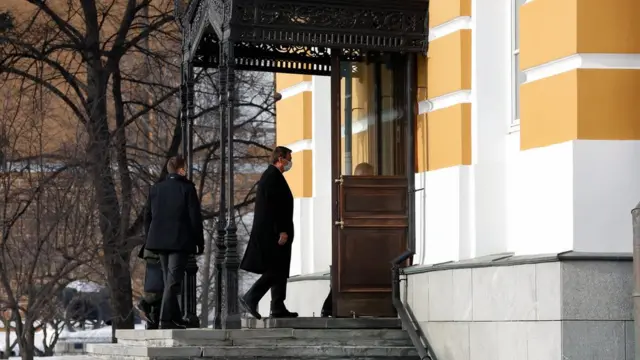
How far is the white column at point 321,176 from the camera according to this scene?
1783cm

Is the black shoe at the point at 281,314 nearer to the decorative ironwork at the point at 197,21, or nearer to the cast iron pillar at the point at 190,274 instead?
the cast iron pillar at the point at 190,274

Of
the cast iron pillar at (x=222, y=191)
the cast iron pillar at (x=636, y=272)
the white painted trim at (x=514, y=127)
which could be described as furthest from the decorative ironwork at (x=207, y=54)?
the cast iron pillar at (x=636, y=272)

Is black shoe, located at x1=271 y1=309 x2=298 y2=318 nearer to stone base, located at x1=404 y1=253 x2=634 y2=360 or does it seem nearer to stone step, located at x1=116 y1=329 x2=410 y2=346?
stone step, located at x1=116 y1=329 x2=410 y2=346

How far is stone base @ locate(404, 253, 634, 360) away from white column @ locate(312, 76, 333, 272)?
14.9 feet

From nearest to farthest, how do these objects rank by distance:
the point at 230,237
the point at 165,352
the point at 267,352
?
the point at 165,352
the point at 267,352
the point at 230,237

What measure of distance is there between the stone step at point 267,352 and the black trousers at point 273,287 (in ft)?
3.58

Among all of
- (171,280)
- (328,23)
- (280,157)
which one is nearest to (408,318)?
(280,157)

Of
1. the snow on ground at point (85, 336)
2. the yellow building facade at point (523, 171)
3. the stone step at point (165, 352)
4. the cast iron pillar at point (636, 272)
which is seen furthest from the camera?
the snow on ground at point (85, 336)

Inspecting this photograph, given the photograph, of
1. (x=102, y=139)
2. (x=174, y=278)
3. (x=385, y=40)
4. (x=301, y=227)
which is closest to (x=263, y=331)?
(x=174, y=278)

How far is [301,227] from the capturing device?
18031mm

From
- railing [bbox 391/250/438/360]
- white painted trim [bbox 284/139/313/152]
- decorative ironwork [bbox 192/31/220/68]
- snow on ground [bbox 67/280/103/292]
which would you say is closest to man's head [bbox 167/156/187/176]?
railing [bbox 391/250/438/360]

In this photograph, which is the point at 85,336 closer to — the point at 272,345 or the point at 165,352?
the point at 272,345

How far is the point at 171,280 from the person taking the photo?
14.2m

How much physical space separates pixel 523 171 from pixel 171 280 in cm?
368
